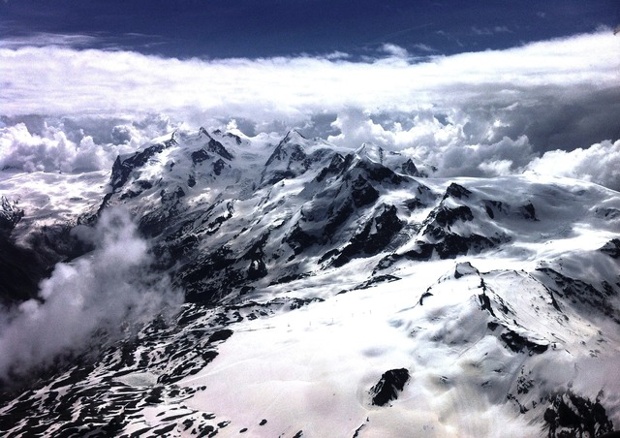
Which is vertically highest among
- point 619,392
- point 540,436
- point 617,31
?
point 617,31

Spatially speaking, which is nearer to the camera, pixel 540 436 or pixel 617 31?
pixel 617 31

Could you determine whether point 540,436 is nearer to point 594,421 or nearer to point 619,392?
point 594,421

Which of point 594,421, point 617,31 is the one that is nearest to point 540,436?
point 594,421

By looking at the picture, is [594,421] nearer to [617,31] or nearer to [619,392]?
[619,392]

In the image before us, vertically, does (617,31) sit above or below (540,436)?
above

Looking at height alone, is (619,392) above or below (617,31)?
below

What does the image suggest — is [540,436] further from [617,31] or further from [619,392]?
[617,31]

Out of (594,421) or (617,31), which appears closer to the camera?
(617,31)

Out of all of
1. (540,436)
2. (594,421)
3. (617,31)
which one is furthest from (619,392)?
(617,31)
